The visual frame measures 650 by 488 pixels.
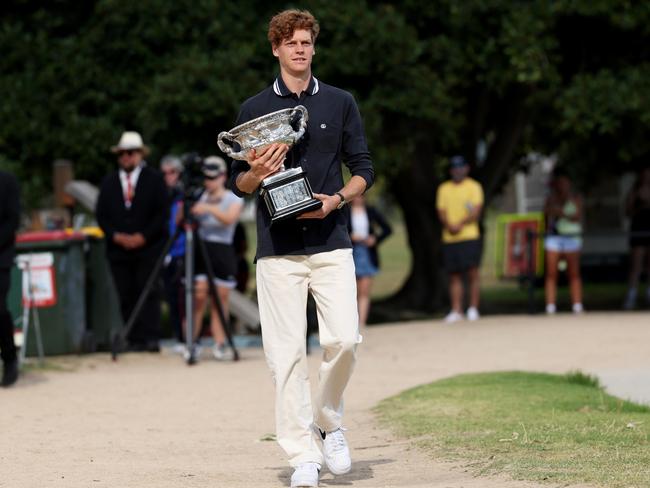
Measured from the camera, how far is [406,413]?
9.59 meters

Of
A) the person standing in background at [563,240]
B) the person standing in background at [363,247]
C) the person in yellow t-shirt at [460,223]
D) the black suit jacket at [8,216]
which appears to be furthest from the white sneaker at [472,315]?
the black suit jacket at [8,216]

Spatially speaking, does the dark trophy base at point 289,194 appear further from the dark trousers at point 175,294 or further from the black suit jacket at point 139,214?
the dark trousers at point 175,294

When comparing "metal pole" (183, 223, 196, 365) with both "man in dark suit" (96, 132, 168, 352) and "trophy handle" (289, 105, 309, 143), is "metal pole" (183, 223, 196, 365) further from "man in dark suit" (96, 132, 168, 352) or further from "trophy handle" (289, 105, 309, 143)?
"trophy handle" (289, 105, 309, 143)

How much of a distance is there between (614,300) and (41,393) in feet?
46.5

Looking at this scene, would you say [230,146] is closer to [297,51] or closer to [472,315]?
[297,51]

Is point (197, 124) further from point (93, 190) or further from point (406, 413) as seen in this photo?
point (406, 413)

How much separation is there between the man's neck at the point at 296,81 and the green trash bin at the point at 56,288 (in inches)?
282

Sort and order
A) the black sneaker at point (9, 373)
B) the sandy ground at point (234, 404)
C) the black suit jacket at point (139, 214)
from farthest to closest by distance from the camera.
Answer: the black suit jacket at point (139, 214) → the black sneaker at point (9, 373) → the sandy ground at point (234, 404)

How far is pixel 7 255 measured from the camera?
37.6ft

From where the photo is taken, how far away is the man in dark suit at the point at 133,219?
1414 centimetres

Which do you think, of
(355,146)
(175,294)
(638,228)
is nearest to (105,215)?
(175,294)

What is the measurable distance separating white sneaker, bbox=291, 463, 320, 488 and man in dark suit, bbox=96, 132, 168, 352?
7.40m

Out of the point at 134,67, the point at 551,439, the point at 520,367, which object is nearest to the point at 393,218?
the point at 134,67

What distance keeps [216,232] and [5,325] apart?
110 inches
